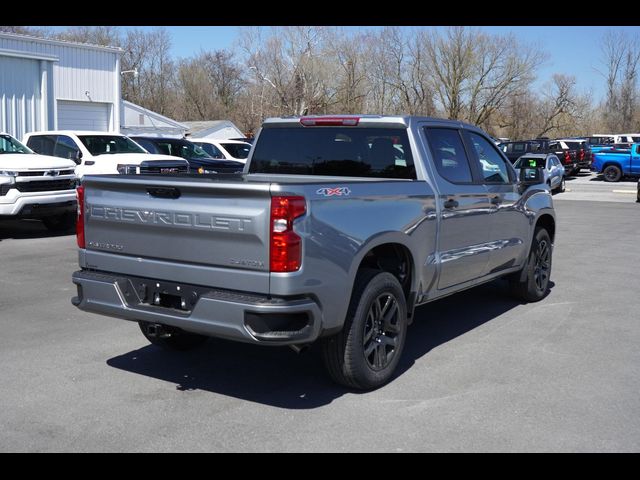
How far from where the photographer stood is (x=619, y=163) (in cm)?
3341

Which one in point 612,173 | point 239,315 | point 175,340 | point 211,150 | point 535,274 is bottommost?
point 175,340

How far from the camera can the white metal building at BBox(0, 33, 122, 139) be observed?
2097 cm

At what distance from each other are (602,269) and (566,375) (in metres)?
5.61

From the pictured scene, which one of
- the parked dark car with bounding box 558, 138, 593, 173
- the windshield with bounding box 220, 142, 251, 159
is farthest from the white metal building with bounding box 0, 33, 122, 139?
the parked dark car with bounding box 558, 138, 593, 173

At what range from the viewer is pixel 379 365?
17.9ft

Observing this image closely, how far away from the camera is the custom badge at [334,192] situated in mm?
4796

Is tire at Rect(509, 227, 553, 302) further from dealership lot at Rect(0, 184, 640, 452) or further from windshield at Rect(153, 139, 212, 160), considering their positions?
windshield at Rect(153, 139, 212, 160)

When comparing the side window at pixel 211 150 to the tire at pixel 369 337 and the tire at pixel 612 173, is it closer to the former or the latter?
the tire at pixel 369 337

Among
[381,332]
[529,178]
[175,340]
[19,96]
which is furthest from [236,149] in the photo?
[381,332]

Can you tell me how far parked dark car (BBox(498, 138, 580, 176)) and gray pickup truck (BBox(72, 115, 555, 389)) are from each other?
26.8 metres

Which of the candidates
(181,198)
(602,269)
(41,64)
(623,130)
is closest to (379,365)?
(181,198)

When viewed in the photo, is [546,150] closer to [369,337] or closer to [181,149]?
[181,149]

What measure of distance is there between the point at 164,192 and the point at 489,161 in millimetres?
3602

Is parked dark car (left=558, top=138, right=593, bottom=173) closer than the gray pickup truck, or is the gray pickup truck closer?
the gray pickup truck
